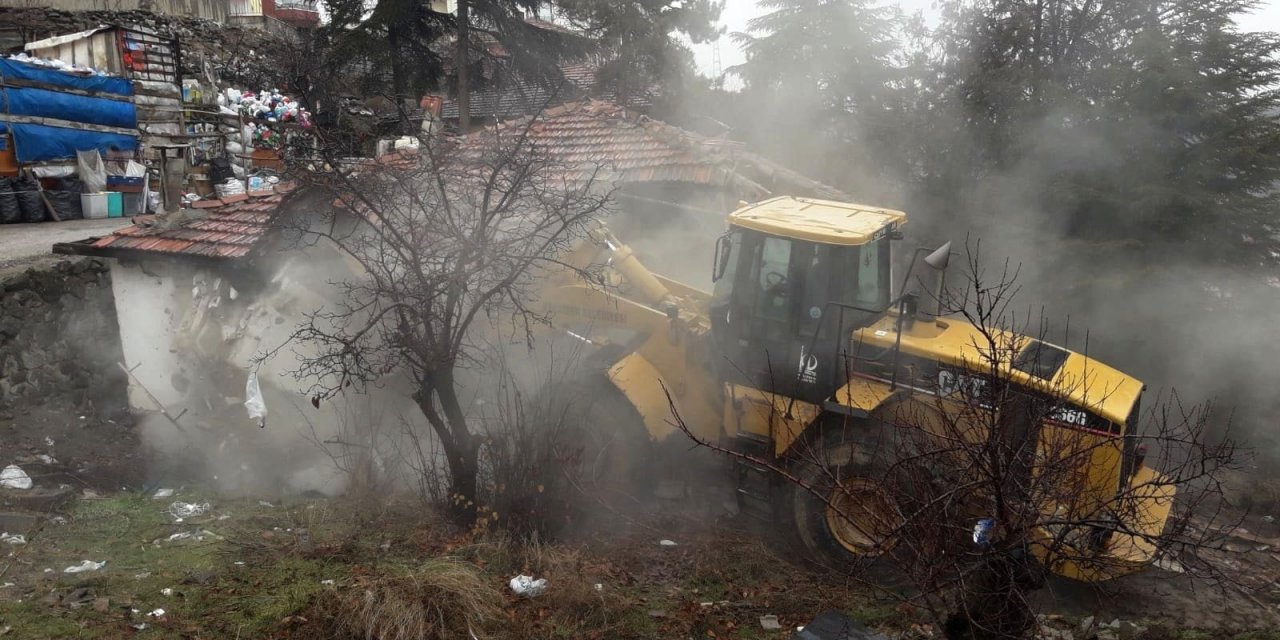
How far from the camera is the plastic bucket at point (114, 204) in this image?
48.4 ft

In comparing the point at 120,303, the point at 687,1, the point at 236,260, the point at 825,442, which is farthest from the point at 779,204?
the point at 687,1

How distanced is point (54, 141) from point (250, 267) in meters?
8.19

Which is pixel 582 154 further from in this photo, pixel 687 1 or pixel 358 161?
pixel 687 1

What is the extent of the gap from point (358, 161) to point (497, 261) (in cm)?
208

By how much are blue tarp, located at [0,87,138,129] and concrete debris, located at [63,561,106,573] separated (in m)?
11.3

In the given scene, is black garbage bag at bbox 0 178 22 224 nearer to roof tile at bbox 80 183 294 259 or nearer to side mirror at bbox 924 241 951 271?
roof tile at bbox 80 183 294 259

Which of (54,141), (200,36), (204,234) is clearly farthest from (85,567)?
(200,36)

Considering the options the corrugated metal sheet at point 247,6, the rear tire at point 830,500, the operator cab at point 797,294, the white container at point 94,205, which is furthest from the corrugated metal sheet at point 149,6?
the rear tire at point 830,500

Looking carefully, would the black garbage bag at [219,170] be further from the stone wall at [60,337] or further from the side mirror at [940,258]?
the side mirror at [940,258]

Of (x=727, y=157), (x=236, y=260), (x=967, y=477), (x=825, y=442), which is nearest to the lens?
(x=967, y=477)

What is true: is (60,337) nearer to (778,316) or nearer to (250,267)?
(250,267)

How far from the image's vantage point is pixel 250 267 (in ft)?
30.4

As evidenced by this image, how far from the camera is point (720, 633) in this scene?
5.33 metres

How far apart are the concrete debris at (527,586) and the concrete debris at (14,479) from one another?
5184mm
